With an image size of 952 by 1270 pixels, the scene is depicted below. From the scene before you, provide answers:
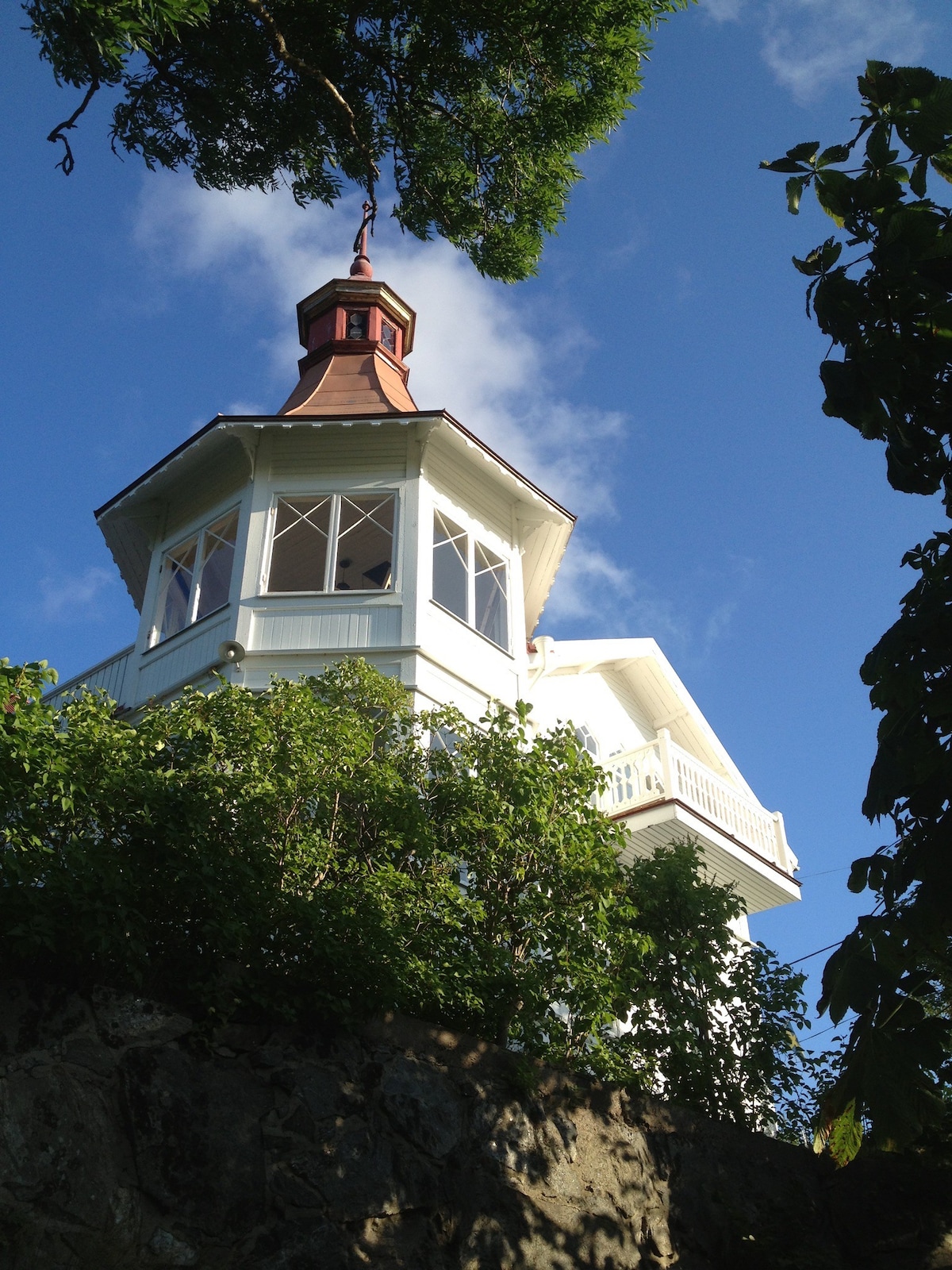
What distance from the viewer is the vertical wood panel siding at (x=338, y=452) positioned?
47.5 feet

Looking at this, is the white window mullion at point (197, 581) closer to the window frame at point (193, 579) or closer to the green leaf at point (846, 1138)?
the window frame at point (193, 579)

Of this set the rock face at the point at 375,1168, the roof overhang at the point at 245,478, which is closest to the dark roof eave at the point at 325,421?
the roof overhang at the point at 245,478

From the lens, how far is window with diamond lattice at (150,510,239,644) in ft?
47.5

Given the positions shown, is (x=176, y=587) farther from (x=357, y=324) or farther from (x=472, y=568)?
(x=357, y=324)

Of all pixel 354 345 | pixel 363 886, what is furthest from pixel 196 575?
pixel 363 886

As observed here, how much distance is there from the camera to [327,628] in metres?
13.0

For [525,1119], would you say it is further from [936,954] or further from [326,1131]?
[936,954]

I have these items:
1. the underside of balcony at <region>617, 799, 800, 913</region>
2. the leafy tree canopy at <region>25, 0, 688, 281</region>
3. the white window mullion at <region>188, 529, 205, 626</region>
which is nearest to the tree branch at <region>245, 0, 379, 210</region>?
the leafy tree canopy at <region>25, 0, 688, 281</region>

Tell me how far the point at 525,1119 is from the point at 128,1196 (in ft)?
8.25

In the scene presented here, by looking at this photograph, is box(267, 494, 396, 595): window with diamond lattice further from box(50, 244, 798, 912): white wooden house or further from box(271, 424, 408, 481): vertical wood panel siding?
box(271, 424, 408, 481): vertical wood panel siding

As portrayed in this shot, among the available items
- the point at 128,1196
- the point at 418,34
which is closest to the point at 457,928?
the point at 128,1196

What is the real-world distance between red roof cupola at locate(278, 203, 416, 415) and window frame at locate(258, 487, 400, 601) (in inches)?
77.1

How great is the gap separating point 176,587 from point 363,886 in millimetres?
8769

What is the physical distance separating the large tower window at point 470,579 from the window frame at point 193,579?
97.3 inches
